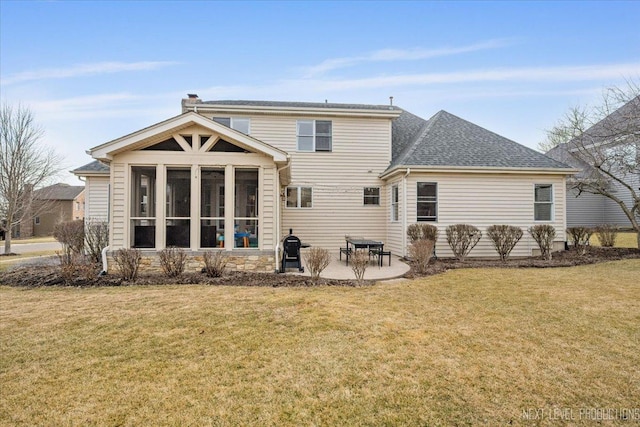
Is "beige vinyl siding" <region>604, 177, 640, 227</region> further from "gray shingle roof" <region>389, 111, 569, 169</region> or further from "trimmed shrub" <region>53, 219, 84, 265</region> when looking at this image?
"trimmed shrub" <region>53, 219, 84, 265</region>

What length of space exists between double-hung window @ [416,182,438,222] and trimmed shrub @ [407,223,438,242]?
1.94ft

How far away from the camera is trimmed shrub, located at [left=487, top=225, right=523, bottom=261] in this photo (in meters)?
11.0

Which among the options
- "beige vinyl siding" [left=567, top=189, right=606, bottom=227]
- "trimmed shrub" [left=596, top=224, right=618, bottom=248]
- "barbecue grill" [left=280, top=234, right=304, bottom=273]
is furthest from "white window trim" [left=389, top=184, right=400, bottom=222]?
"beige vinyl siding" [left=567, top=189, right=606, bottom=227]

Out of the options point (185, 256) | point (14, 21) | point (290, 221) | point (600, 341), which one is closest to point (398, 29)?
point (290, 221)

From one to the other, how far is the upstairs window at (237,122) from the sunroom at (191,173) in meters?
4.84

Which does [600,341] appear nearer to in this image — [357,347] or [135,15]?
[357,347]

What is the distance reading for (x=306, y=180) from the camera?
44.7 ft

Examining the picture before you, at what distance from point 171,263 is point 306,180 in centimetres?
699


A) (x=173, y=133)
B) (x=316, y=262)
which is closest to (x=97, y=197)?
(x=173, y=133)

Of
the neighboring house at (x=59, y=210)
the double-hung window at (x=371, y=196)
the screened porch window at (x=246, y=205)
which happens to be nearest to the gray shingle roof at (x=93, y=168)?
the screened porch window at (x=246, y=205)

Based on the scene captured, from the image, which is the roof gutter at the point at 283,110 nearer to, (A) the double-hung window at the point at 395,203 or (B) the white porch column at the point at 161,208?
(A) the double-hung window at the point at 395,203

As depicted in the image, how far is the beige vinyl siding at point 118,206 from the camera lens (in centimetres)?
834

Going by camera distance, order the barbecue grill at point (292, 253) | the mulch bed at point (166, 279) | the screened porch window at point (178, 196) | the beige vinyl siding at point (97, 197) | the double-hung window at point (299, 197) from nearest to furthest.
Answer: the mulch bed at point (166, 279), the barbecue grill at point (292, 253), the screened porch window at point (178, 196), the beige vinyl siding at point (97, 197), the double-hung window at point (299, 197)

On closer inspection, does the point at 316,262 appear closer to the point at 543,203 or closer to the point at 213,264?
the point at 213,264
